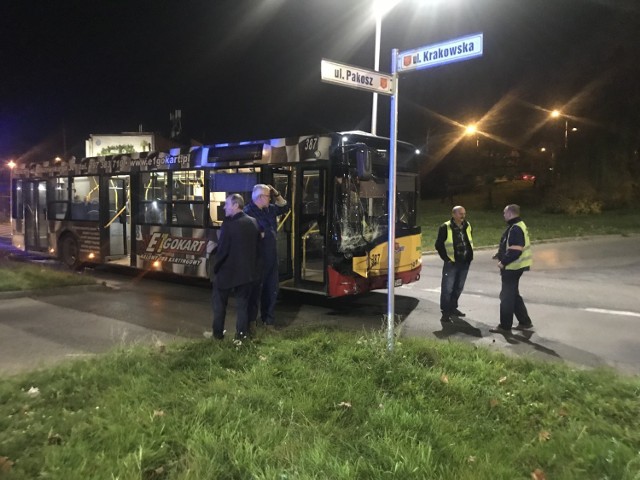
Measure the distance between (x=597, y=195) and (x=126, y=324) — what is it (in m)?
35.7

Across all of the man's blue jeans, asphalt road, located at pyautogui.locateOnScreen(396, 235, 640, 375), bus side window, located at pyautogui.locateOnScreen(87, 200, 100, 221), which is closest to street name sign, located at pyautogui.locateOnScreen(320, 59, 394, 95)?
asphalt road, located at pyautogui.locateOnScreen(396, 235, 640, 375)

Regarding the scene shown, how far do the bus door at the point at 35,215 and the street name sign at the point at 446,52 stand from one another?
40.4ft

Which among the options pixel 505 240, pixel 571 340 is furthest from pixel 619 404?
pixel 505 240

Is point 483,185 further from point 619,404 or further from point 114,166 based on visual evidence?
point 619,404

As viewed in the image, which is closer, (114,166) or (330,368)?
(330,368)

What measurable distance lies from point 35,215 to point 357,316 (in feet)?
35.2

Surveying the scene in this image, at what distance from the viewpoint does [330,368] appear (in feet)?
16.5

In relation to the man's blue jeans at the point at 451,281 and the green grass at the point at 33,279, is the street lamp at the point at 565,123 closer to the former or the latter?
the man's blue jeans at the point at 451,281

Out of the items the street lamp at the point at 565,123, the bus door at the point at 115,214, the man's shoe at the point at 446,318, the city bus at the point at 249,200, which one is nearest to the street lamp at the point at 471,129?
the street lamp at the point at 565,123

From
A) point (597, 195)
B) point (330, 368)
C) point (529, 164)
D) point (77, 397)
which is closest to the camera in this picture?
point (77, 397)

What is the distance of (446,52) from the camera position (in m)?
5.14

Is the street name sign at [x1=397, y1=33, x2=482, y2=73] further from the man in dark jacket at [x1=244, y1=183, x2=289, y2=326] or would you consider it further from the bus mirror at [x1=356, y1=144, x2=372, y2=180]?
the man in dark jacket at [x1=244, y1=183, x2=289, y2=326]

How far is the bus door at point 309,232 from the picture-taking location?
8.63 m

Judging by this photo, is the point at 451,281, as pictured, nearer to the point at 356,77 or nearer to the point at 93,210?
the point at 356,77
